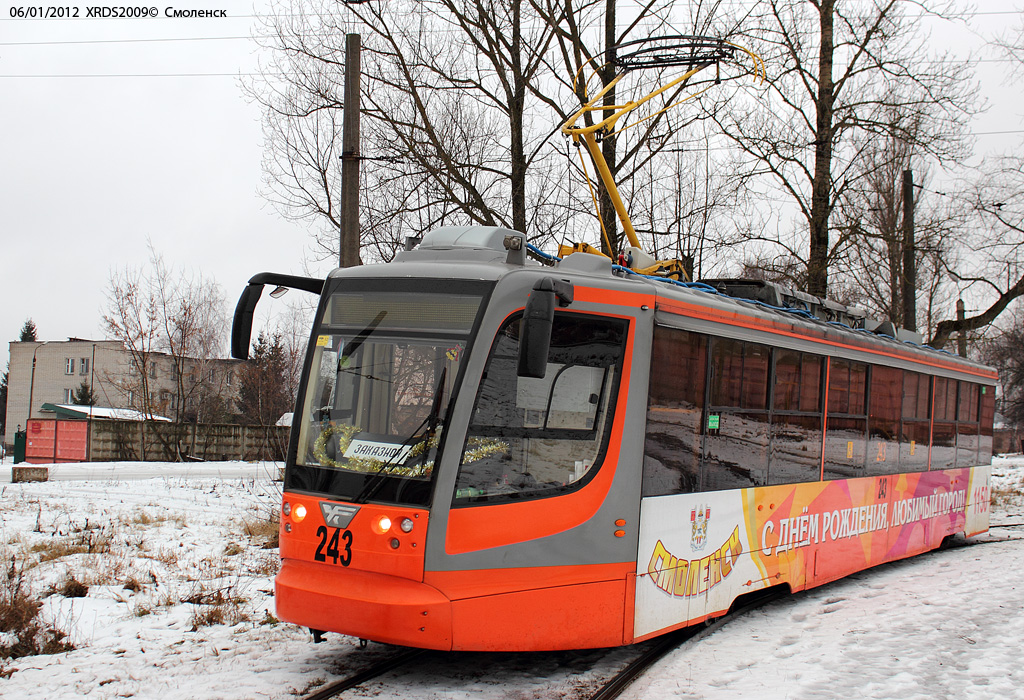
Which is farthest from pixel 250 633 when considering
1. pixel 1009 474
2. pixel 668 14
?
pixel 1009 474

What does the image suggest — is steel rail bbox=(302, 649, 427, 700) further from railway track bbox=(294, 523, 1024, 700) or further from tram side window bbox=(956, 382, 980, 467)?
tram side window bbox=(956, 382, 980, 467)

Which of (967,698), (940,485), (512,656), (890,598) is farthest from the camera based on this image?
(940,485)

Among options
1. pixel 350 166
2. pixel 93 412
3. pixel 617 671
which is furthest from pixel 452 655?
pixel 93 412

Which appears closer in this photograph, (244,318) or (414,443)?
(414,443)

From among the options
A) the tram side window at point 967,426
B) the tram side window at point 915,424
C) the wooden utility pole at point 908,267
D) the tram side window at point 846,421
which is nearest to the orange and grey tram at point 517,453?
the tram side window at point 846,421

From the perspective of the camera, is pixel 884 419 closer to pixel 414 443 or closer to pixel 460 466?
pixel 460 466

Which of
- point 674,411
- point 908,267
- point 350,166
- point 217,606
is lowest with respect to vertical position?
point 217,606

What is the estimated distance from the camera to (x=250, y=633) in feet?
21.5

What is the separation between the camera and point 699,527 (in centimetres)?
652

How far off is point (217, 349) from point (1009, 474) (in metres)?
50.2

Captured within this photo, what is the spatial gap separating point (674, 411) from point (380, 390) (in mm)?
2237

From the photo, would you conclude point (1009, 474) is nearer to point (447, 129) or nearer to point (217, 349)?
point (447, 129)

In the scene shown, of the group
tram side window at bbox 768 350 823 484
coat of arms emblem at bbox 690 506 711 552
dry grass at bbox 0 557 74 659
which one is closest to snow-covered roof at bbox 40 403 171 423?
dry grass at bbox 0 557 74 659

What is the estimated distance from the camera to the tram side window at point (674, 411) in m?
6.07
